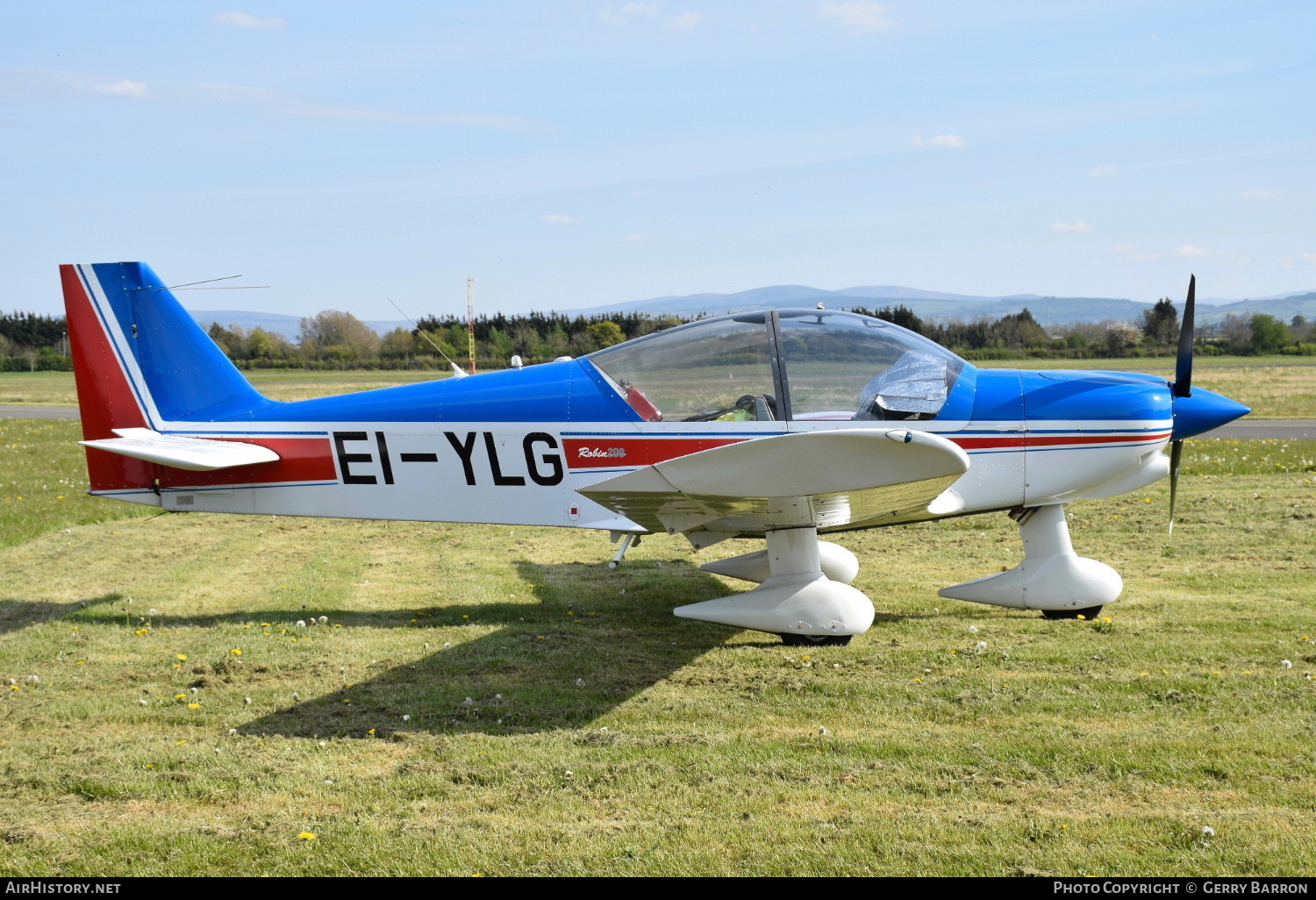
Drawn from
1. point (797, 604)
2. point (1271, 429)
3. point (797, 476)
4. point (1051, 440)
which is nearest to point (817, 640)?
point (797, 604)

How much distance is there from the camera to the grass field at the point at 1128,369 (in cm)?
2645

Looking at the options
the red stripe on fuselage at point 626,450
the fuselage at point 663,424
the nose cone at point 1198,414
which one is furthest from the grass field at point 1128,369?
the nose cone at point 1198,414

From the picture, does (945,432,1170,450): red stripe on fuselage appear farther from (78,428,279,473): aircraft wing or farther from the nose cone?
(78,428,279,473): aircraft wing

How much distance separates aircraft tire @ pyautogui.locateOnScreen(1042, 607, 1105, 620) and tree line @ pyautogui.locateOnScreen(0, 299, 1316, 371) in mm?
22369

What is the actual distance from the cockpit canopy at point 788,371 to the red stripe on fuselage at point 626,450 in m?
0.17

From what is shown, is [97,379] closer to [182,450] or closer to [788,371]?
[182,450]

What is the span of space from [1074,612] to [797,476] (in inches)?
111

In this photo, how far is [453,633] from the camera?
21.2ft

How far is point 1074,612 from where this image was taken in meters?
6.41

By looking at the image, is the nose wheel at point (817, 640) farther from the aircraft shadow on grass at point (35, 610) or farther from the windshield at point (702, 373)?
the aircraft shadow on grass at point (35, 610)

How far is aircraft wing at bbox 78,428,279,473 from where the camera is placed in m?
6.33

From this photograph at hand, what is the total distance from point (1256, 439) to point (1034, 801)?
52.0ft

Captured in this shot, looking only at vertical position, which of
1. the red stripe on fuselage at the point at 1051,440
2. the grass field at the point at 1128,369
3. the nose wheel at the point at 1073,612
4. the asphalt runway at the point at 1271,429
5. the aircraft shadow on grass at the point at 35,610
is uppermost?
the red stripe on fuselage at the point at 1051,440

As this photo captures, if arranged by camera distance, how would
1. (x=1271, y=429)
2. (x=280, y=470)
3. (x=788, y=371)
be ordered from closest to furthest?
(x=788, y=371)
(x=280, y=470)
(x=1271, y=429)
